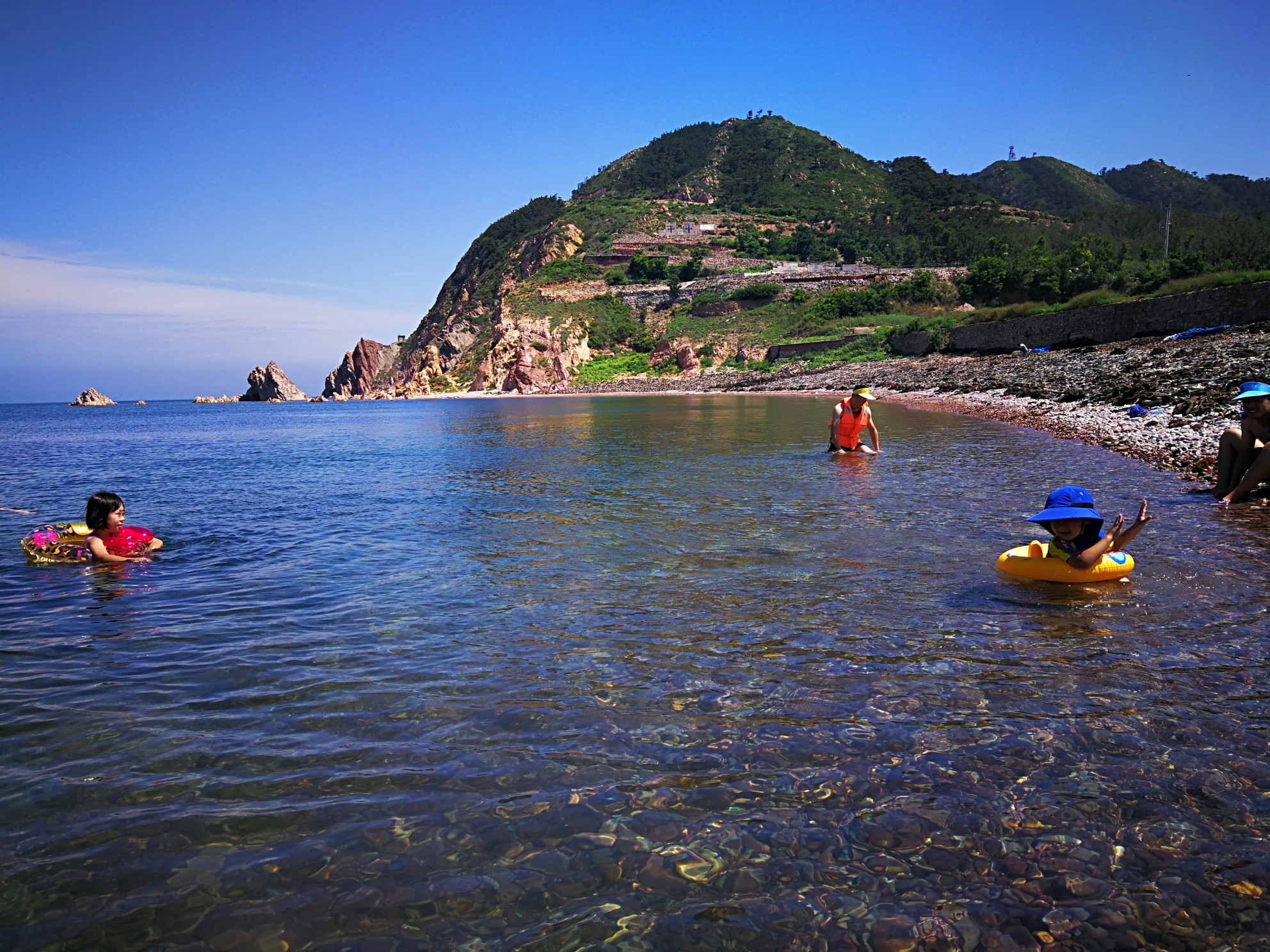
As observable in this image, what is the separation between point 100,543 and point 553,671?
26.7 feet

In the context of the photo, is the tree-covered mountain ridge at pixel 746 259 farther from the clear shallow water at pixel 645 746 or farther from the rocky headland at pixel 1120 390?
the clear shallow water at pixel 645 746

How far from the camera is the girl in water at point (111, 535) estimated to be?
410 inches

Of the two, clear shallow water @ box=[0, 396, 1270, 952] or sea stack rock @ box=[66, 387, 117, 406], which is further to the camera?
sea stack rock @ box=[66, 387, 117, 406]

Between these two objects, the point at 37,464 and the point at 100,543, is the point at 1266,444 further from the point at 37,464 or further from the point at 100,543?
the point at 37,464

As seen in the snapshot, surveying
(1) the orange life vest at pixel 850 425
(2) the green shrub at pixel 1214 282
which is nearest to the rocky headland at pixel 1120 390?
(2) the green shrub at pixel 1214 282

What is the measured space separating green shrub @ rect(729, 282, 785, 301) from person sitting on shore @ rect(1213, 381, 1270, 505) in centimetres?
9404

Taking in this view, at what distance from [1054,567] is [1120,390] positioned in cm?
2144

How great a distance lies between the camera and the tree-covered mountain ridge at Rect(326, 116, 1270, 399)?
85.2 m

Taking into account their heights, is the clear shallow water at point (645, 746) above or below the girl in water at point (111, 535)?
below

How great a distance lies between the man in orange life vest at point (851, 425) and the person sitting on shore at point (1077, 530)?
11.4 m

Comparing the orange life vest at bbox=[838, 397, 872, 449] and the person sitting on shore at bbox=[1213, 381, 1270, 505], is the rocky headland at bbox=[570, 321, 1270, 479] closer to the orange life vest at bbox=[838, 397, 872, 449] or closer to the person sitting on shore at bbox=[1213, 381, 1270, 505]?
the person sitting on shore at bbox=[1213, 381, 1270, 505]

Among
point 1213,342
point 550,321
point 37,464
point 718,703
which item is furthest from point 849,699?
point 550,321

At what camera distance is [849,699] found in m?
5.19

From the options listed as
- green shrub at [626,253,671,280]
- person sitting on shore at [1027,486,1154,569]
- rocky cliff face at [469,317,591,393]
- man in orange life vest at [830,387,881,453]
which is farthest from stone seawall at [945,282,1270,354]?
green shrub at [626,253,671,280]
